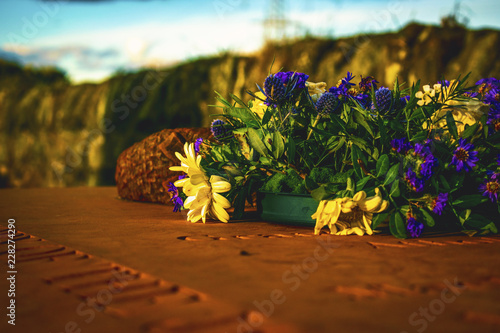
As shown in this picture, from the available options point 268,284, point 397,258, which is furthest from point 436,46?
point 268,284

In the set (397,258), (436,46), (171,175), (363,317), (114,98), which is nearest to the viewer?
(363,317)

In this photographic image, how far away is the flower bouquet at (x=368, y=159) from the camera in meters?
1.33

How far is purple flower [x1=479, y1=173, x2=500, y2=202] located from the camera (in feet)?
4.41

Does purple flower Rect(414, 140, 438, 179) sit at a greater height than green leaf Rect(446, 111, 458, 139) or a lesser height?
lesser

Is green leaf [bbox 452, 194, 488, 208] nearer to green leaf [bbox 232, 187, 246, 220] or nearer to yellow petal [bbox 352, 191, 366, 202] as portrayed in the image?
yellow petal [bbox 352, 191, 366, 202]

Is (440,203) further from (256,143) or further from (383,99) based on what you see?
(256,143)

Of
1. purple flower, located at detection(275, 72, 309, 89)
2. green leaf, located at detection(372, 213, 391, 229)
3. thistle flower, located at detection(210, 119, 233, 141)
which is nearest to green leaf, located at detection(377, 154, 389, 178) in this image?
green leaf, located at detection(372, 213, 391, 229)

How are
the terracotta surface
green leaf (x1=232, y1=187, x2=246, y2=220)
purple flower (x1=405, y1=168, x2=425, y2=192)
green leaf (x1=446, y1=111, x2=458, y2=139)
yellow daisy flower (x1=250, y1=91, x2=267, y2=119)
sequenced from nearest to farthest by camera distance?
1. the terracotta surface
2. purple flower (x1=405, y1=168, x2=425, y2=192)
3. green leaf (x1=446, y1=111, x2=458, y2=139)
4. green leaf (x1=232, y1=187, x2=246, y2=220)
5. yellow daisy flower (x1=250, y1=91, x2=267, y2=119)

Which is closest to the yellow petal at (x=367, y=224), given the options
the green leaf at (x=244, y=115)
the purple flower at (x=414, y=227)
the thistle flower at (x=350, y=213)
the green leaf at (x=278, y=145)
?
the thistle flower at (x=350, y=213)

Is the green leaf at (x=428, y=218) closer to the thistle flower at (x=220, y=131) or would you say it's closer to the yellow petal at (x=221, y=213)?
the yellow petal at (x=221, y=213)

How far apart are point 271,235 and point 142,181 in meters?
1.36

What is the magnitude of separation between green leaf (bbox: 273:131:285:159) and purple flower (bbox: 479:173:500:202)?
63 centimetres

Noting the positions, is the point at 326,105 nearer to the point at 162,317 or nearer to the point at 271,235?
the point at 271,235

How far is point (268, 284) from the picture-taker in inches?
33.1
